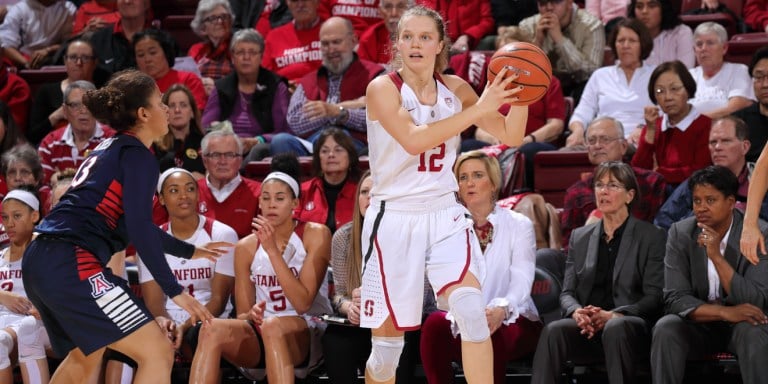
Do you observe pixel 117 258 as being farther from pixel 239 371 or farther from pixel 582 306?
pixel 582 306

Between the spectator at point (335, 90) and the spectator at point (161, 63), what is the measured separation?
871 mm

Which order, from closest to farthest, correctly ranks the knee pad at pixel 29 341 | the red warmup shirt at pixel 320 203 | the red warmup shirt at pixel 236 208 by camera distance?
1. the knee pad at pixel 29 341
2. the red warmup shirt at pixel 320 203
3. the red warmup shirt at pixel 236 208

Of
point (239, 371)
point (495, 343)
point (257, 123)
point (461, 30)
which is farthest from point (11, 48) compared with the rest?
point (495, 343)

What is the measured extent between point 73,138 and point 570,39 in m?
3.88

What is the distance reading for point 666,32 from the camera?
8.41 m

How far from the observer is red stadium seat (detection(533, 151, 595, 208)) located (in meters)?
7.17

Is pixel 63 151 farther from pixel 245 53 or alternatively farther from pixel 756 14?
pixel 756 14

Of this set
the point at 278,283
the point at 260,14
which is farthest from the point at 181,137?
the point at 260,14

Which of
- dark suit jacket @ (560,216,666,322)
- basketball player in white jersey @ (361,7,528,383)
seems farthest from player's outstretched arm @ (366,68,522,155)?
dark suit jacket @ (560,216,666,322)

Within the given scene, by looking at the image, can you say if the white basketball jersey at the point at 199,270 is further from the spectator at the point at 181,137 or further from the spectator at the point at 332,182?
the spectator at the point at 181,137

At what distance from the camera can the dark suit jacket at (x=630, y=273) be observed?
229 inches

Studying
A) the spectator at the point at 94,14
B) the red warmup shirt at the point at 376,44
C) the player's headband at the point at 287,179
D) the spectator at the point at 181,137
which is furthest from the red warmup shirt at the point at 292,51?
the player's headband at the point at 287,179

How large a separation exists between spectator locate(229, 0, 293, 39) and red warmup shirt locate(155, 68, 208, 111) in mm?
1228

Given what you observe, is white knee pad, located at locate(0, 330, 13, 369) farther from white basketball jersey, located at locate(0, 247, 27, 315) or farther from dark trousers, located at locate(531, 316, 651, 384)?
dark trousers, located at locate(531, 316, 651, 384)
